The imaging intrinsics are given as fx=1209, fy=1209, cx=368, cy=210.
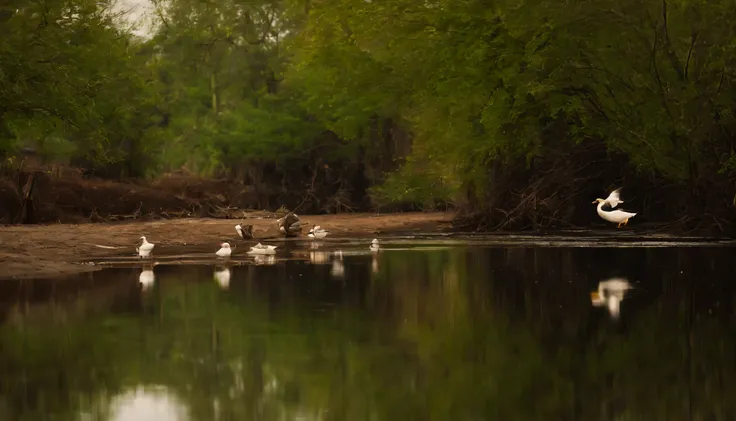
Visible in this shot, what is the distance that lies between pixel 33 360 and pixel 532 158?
3180cm

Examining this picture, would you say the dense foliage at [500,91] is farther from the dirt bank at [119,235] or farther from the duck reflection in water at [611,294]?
the duck reflection in water at [611,294]

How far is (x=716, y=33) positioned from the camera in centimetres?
3375

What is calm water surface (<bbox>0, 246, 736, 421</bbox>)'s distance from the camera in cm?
900

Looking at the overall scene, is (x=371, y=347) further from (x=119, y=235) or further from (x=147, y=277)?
(x=119, y=235)

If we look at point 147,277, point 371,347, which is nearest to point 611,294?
point 371,347

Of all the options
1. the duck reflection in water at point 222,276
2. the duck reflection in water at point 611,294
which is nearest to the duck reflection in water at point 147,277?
the duck reflection in water at point 222,276

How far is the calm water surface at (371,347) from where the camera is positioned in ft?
29.5

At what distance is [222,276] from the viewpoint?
21.8 m

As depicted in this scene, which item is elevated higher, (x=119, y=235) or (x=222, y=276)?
(x=119, y=235)

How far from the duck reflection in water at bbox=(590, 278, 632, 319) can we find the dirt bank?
10.2 metres

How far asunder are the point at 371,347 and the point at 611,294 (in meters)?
6.61

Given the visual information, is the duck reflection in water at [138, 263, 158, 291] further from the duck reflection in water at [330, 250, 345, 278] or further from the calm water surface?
the duck reflection in water at [330, 250, 345, 278]

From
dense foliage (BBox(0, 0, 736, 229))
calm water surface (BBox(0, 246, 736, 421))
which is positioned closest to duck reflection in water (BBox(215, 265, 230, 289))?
calm water surface (BBox(0, 246, 736, 421))

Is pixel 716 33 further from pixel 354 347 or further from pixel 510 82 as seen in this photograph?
pixel 354 347
